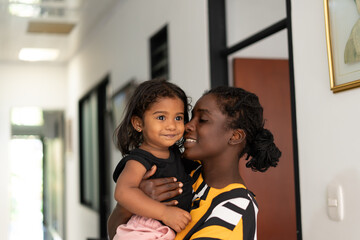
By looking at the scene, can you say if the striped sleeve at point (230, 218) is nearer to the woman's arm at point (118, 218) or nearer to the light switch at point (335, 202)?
the woman's arm at point (118, 218)

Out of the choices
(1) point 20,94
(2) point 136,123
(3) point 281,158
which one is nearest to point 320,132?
(2) point 136,123

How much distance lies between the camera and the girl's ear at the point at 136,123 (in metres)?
1.50

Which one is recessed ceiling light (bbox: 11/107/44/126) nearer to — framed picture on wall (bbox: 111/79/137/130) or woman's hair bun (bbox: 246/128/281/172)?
framed picture on wall (bbox: 111/79/137/130)

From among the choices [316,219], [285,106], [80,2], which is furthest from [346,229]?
[80,2]

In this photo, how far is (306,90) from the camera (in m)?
1.84

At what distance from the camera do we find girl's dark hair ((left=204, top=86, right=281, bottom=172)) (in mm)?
1350

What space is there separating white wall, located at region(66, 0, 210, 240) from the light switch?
1288 mm

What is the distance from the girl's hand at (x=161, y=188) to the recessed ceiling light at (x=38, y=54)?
239 inches

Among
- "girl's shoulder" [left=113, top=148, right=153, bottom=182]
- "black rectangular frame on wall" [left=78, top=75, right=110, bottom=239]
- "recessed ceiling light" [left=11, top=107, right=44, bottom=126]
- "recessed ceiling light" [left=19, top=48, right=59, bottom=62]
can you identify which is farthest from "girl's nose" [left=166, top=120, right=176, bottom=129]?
"recessed ceiling light" [left=11, top=107, right=44, bottom=126]

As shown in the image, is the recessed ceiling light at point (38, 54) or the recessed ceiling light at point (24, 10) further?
the recessed ceiling light at point (38, 54)

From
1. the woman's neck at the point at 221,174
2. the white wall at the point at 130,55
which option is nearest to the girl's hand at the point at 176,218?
the woman's neck at the point at 221,174

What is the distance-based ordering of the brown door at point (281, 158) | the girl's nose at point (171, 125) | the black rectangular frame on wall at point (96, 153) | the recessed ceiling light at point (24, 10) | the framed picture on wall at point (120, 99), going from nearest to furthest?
the girl's nose at point (171, 125)
the brown door at point (281, 158)
the framed picture on wall at point (120, 99)
the recessed ceiling light at point (24, 10)
the black rectangular frame on wall at point (96, 153)

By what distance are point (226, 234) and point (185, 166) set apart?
37cm

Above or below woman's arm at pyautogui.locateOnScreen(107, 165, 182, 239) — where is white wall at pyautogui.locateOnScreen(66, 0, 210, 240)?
above
